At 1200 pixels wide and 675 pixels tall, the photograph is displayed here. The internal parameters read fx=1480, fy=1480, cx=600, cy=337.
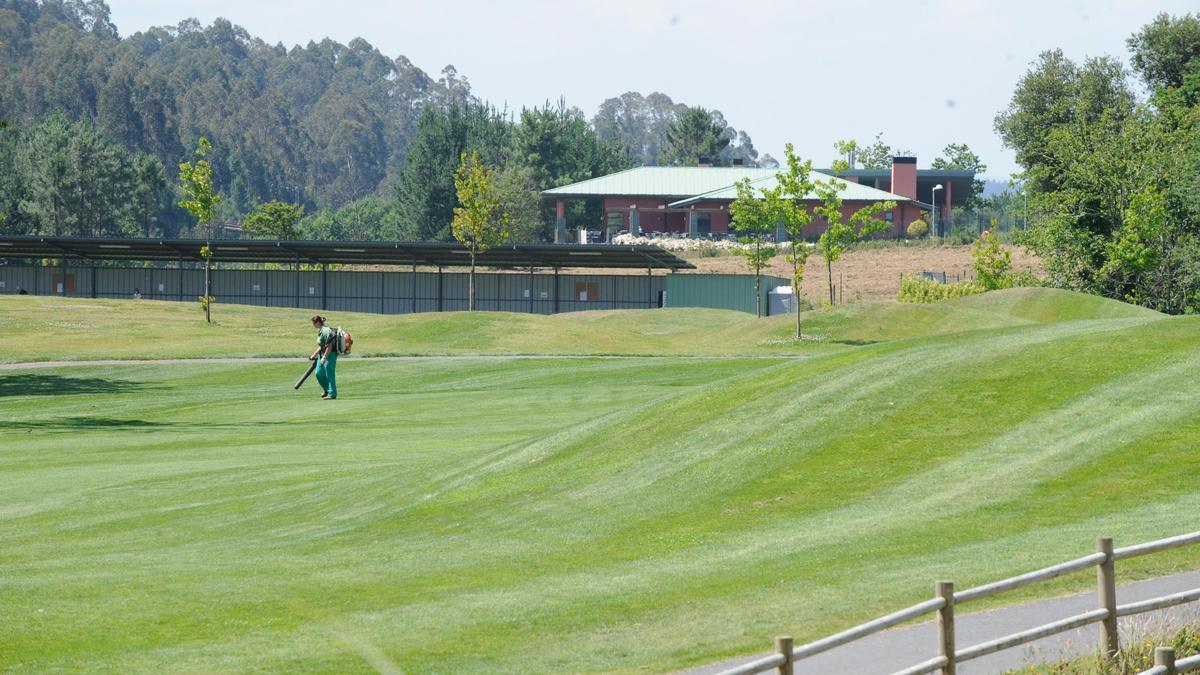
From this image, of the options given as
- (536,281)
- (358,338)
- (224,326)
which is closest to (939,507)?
(358,338)

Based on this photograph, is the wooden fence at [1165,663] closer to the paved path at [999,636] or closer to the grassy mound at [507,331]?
the paved path at [999,636]

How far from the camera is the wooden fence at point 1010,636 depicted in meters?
8.22

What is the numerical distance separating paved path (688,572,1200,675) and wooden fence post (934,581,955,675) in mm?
786

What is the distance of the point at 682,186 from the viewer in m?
119

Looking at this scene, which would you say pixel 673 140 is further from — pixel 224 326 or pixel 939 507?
pixel 939 507

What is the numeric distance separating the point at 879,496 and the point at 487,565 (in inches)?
180

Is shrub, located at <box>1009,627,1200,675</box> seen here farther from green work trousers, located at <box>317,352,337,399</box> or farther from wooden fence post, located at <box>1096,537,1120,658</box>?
green work trousers, located at <box>317,352,337,399</box>

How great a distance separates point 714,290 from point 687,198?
36.6 meters

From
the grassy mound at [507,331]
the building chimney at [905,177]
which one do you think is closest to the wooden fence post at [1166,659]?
the grassy mound at [507,331]

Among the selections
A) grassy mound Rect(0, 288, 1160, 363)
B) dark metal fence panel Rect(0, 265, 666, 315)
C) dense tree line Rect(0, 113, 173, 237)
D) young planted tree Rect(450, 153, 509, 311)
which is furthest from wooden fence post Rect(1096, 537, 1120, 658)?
dense tree line Rect(0, 113, 173, 237)

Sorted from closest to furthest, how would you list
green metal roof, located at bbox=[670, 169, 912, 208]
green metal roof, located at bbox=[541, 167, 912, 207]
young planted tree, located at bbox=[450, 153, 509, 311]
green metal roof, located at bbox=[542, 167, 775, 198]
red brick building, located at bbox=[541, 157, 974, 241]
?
1. young planted tree, located at bbox=[450, 153, 509, 311]
2. green metal roof, located at bbox=[670, 169, 912, 208]
3. green metal roof, located at bbox=[541, 167, 912, 207]
4. red brick building, located at bbox=[541, 157, 974, 241]
5. green metal roof, located at bbox=[542, 167, 775, 198]

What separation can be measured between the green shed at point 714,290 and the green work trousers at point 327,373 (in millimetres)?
43074

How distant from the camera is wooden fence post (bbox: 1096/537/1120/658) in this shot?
9.62 meters

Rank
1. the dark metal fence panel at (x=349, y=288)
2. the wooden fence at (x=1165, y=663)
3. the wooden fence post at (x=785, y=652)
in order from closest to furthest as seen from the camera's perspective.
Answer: the wooden fence post at (x=785, y=652) < the wooden fence at (x=1165, y=663) < the dark metal fence panel at (x=349, y=288)
